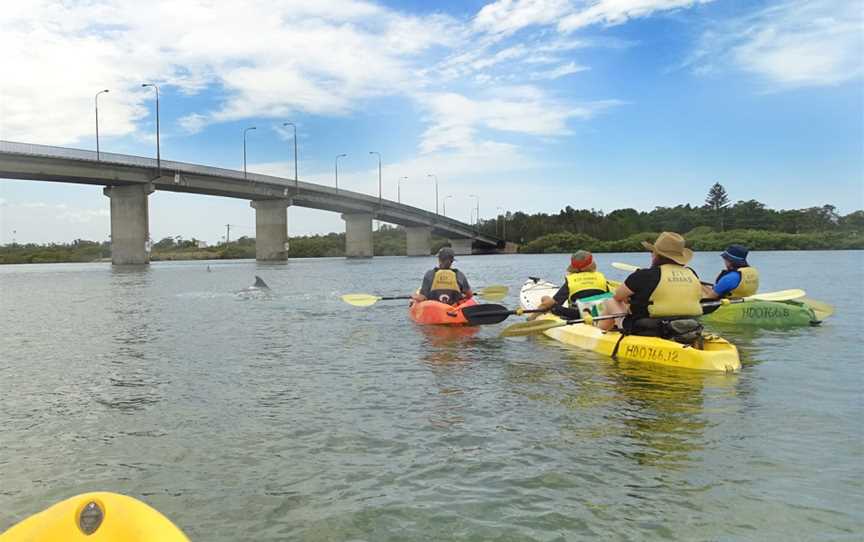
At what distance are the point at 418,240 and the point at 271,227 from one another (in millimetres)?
33486

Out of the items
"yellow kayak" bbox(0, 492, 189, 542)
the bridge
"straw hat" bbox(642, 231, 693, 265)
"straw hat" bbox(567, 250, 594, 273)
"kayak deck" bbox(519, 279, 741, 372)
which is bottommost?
"kayak deck" bbox(519, 279, 741, 372)

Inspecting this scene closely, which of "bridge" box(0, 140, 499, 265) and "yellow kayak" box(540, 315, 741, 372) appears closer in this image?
"yellow kayak" box(540, 315, 741, 372)

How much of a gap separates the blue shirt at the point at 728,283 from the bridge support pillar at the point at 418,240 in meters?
87.2

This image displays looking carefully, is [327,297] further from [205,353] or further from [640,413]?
[640,413]

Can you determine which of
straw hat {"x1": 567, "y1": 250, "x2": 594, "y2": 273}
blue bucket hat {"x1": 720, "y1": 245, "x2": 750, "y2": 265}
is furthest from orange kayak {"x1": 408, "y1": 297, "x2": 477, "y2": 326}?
blue bucket hat {"x1": 720, "y1": 245, "x2": 750, "y2": 265}

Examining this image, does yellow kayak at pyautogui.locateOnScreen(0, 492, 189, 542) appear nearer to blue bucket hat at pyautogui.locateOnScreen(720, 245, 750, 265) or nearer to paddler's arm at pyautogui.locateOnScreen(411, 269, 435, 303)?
paddler's arm at pyautogui.locateOnScreen(411, 269, 435, 303)

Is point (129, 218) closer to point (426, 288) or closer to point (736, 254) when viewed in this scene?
point (426, 288)

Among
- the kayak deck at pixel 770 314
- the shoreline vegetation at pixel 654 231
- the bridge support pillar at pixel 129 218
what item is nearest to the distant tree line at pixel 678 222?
the shoreline vegetation at pixel 654 231

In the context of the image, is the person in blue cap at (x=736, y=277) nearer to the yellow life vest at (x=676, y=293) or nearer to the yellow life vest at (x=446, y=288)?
the yellow life vest at (x=676, y=293)

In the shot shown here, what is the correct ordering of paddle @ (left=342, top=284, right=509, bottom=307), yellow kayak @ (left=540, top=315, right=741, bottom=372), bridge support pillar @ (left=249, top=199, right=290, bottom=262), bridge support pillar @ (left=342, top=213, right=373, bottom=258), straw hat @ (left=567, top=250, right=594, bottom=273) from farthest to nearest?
bridge support pillar @ (left=342, top=213, right=373, bottom=258), bridge support pillar @ (left=249, top=199, right=290, bottom=262), paddle @ (left=342, top=284, right=509, bottom=307), straw hat @ (left=567, top=250, right=594, bottom=273), yellow kayak @ (left=540, top=315, right=741, bottom=372)

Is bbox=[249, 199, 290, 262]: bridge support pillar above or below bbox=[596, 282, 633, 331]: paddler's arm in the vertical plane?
above

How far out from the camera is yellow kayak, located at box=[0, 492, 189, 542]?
104 inches

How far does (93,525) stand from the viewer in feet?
8.81

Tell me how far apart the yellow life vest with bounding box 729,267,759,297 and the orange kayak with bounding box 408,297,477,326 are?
19.1 feet
